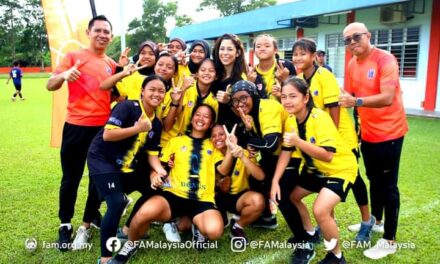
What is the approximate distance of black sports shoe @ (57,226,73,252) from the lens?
3.64 m

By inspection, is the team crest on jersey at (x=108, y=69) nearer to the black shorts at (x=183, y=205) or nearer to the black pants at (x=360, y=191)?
the black shorts at (x=183, y=205)

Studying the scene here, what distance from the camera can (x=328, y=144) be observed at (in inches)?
126

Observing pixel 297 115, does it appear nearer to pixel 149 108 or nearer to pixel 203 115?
pixel 203 115

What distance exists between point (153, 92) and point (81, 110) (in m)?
0.82

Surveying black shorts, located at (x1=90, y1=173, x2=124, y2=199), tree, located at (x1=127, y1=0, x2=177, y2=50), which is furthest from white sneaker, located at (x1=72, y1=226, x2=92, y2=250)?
tree, located at (x1=127, y1=0, x2=177, y2=50)

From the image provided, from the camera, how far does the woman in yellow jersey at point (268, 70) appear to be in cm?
374

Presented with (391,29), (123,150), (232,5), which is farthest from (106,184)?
(232,5)

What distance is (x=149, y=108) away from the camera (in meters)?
3.53

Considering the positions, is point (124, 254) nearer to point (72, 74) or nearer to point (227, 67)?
point (72, 74)

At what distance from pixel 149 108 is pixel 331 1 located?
13348mm

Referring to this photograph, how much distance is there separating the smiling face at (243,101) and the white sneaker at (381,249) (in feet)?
5.48

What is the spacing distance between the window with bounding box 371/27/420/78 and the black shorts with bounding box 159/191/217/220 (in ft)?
41.0

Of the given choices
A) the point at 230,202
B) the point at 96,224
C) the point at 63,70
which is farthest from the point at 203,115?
the point at 96,224

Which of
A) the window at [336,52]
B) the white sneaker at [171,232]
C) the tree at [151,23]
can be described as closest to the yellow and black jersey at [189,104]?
the white sneaker at [171,232]
